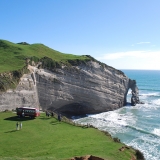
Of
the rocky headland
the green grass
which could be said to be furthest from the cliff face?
the green grass

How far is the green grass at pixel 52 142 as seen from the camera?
693 inches

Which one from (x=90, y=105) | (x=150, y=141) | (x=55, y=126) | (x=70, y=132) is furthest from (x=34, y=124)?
(x=90, y=105)

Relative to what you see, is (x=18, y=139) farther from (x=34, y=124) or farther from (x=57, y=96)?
(x=57, y=96)

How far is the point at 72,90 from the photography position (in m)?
49.2

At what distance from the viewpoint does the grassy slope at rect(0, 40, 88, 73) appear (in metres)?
45.8

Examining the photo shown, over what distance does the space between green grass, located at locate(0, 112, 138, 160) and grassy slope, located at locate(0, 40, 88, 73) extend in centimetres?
1754

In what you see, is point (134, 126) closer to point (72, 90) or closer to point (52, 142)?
point (72, 90)

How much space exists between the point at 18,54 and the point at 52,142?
35542mm

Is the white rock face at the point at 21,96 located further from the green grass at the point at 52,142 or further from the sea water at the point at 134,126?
the sea water at the point at 134,126

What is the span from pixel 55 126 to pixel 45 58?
25341 millimetres

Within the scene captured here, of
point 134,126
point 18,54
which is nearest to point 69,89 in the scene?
point 18,54

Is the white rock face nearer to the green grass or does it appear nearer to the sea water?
the green grass

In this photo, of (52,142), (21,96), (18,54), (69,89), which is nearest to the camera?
(52,142)

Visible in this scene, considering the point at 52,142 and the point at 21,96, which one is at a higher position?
the point at 21,96
